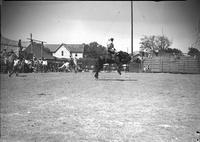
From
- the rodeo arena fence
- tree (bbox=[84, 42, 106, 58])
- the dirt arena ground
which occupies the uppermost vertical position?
tree (bbox=[84, 42, 106, 58])

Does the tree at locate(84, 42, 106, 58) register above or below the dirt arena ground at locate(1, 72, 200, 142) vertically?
above

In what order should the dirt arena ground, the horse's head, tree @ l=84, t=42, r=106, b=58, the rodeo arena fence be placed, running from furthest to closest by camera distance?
the horse's head
tree @ l=84, t=42, r=106, b=58
the rodeo arena fence
the dirt arena ground

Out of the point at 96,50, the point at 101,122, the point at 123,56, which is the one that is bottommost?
the point at 101,122

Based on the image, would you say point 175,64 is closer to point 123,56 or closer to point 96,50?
point 123,56

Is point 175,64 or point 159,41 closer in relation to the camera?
point 159,41

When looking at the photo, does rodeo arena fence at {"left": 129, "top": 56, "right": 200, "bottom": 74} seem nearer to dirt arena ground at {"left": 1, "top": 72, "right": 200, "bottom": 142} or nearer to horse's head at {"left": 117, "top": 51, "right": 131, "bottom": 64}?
dirt arena ground at {"left": 1, "top": 72, "right": 200, "bottom": 142}

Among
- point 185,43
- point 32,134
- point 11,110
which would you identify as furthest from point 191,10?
point 11,110

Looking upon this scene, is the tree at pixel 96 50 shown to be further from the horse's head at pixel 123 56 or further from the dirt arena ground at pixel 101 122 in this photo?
the dirt arena ground at pixel 101 122

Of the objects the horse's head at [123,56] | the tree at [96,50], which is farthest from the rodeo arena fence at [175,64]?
the tree at [96,50]

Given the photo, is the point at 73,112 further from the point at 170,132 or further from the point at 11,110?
the point at 170,132

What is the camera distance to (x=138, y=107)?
13.0 feet

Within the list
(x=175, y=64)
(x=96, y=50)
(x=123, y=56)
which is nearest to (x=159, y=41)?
(x=175, y=64)

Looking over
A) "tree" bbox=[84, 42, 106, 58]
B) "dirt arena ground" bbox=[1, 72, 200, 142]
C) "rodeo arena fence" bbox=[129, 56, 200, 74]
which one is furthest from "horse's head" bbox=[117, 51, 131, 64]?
"dirt arena ground" bbox=[1, 72, 200, 142]

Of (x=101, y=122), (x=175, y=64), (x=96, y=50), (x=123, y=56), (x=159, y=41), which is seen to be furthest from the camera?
(x=96, y=50)
